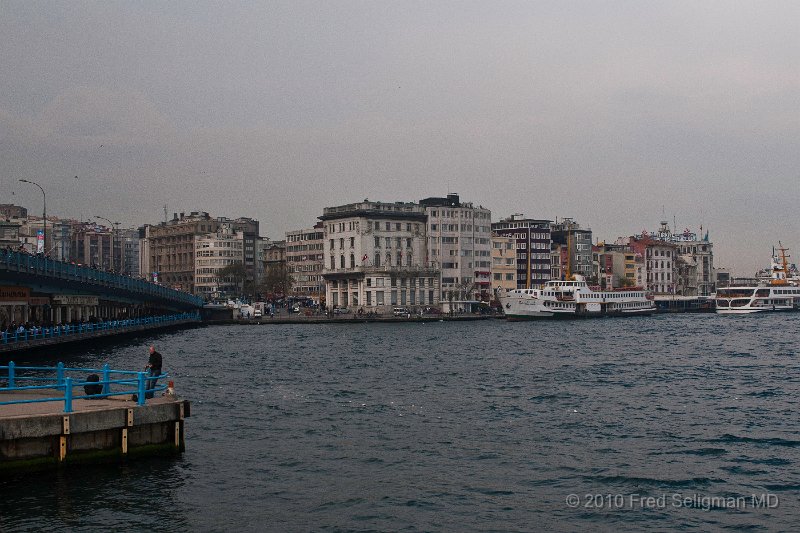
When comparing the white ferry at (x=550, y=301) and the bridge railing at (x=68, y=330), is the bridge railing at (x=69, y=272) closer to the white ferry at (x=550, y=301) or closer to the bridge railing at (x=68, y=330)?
the bridge railing at (x=68, y=330)

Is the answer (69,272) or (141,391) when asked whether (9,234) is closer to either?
(69,272)

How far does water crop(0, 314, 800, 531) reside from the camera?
24.5 meters

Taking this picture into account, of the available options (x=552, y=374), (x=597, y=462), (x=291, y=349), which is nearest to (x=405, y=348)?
(x=291, y=349)

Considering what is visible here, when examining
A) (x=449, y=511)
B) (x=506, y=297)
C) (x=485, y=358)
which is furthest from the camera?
(x=506, y=297)

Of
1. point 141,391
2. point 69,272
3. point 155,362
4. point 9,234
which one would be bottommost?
point 141,391

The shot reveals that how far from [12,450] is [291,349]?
71.0 m

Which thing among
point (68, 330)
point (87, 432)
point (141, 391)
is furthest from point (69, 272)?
point (87, 432)

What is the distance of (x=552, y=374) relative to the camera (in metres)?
63.4

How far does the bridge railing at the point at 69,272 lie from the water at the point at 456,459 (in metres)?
18.1

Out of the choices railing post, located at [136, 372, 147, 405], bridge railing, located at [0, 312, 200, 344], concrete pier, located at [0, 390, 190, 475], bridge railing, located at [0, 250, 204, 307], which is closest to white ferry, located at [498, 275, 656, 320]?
bridge railing, located at [0, 250, 204, 307]

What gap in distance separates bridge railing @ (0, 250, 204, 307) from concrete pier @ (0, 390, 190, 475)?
139ft

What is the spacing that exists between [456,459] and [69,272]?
211ft

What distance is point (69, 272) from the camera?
86.7 m

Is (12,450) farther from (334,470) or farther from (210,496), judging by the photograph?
(334,470)
